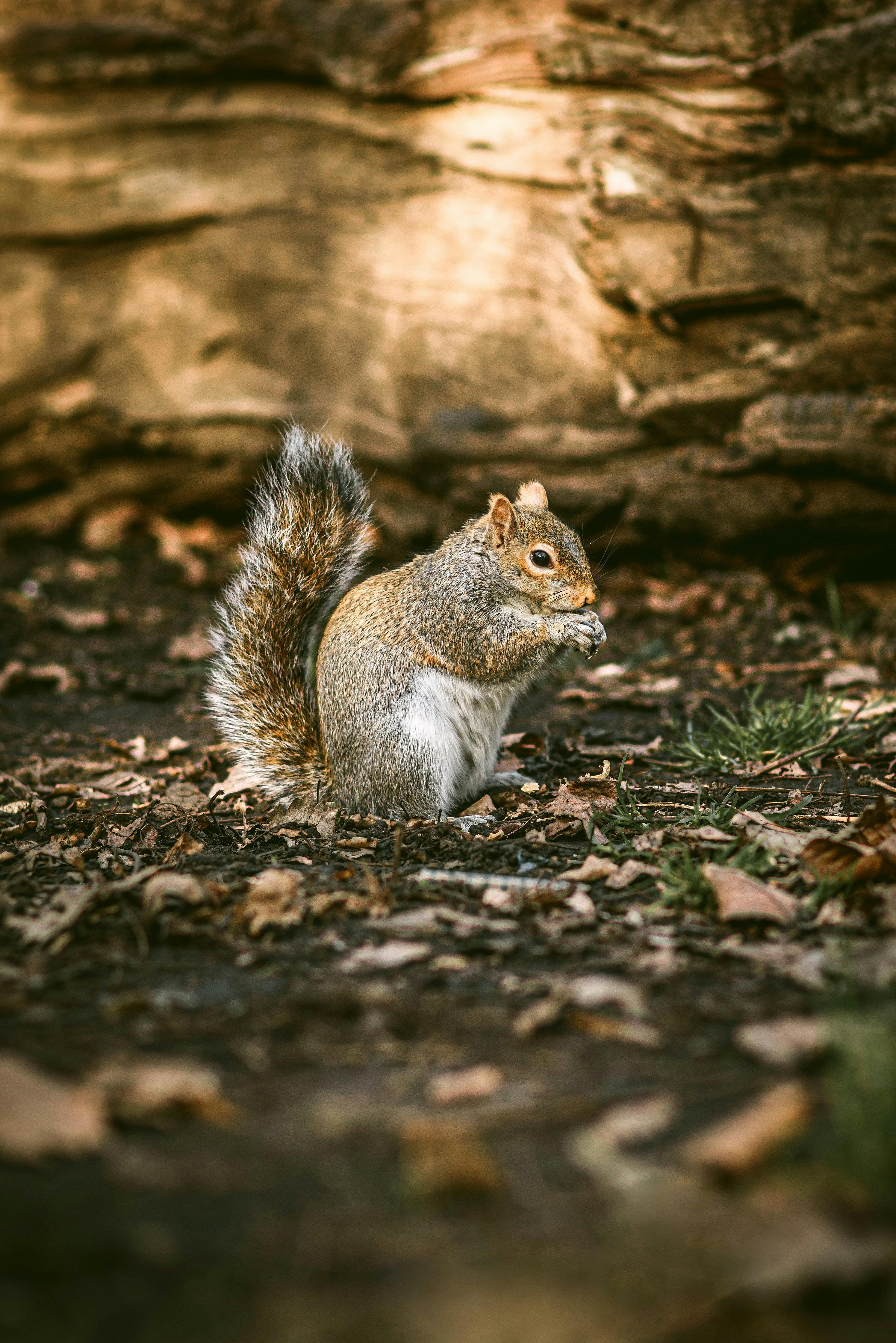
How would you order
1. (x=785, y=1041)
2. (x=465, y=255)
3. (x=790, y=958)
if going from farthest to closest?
1. (x=465, y=255)
2. (x=790, y=958)
3. (x=785, y=1041)

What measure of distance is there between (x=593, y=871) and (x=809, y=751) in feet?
4.29

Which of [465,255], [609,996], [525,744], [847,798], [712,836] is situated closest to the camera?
[609,996]

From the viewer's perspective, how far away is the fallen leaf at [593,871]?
283 centimetres

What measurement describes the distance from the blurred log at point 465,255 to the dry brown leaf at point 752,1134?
428 centimetres

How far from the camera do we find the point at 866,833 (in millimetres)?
2869

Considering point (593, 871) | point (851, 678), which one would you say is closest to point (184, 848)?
point (593, 871)

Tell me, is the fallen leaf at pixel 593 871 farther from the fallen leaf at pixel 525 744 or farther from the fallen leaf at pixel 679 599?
the fallen leaf at pixel 679 599

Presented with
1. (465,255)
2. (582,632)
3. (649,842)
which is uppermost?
(465,255)

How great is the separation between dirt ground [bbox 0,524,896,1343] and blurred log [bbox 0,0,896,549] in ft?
7.31

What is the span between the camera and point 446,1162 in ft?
5.03

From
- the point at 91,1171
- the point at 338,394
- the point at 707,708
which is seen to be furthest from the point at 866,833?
the point at 338,394

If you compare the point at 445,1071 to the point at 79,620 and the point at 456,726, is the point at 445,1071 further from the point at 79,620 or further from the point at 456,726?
the point at 79,620

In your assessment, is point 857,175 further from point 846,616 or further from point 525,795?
point 525,795

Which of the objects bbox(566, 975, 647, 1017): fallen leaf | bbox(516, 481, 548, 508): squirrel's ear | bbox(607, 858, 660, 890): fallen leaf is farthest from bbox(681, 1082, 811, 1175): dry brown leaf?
bbox(516, 481, 548, 508): squirrel's ear
